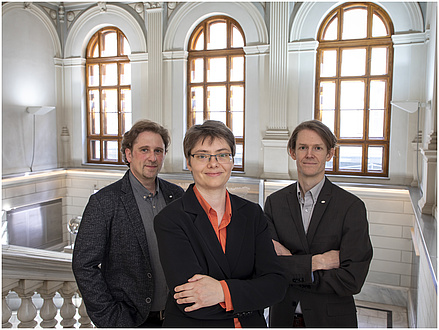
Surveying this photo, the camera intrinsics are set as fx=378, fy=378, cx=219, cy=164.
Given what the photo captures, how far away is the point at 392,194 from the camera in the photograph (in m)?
6.25

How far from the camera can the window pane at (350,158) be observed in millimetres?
7039

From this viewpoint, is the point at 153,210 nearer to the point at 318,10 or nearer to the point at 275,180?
the point at 275,180

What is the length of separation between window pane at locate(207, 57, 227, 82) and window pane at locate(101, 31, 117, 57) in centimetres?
250

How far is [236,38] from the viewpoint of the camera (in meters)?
7.81

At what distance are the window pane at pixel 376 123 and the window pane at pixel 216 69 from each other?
3.02 metres

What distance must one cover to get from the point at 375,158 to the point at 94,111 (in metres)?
6.53

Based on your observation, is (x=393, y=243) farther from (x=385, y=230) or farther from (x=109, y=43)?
(x=109, y=43)

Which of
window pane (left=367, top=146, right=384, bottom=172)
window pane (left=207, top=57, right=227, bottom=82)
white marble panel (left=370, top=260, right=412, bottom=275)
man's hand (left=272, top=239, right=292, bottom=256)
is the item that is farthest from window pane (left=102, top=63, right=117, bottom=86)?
man's hand (left=272, top=239, right=292, bottom=256)

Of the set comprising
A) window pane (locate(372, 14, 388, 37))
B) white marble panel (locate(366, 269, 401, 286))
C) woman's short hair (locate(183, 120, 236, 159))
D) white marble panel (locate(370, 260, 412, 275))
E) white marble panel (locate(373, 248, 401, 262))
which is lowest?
white marble panel (locate(366, 269, 401, 286))

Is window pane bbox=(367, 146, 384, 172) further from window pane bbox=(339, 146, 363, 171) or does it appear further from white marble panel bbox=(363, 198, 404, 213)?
white marble panel bbox=(363, 198, 404, 213)

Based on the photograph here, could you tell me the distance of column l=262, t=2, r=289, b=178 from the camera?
717cm

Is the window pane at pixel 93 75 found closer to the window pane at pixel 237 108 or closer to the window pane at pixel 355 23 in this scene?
the window pane at pixel 237 108

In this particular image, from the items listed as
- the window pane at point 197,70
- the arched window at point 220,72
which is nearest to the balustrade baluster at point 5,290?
the arched window at point 220,72

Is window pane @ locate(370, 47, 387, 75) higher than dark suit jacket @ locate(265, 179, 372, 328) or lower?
higher
